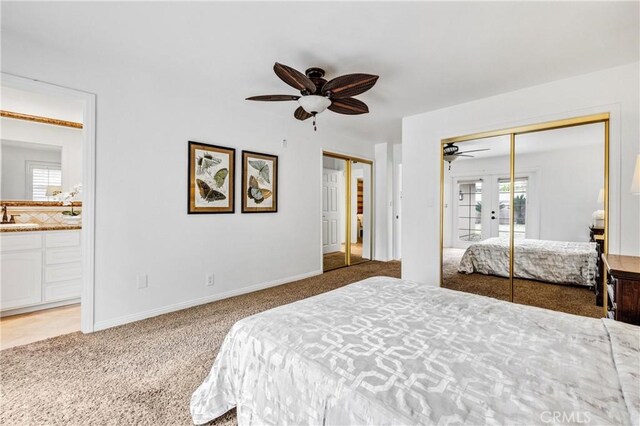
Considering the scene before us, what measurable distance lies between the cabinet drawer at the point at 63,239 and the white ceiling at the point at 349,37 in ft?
6.32

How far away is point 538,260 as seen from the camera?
318 cm

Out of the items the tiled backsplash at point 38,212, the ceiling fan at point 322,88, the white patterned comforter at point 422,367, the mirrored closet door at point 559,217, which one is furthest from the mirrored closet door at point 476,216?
the tiled backsplash at point 38,212

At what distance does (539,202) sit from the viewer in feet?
10.1

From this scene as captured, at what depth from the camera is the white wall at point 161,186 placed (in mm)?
2574

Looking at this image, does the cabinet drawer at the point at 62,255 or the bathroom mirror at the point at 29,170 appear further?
the bathroom mirror at the point at 29,170

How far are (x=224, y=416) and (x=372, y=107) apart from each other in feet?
11.1

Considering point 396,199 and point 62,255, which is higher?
point 396,199

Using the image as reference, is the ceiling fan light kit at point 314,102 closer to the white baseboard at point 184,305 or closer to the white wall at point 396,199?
the white baseboard at point 184,305

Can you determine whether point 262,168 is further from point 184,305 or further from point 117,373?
point 117,373

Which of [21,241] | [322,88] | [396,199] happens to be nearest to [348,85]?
[322,88]

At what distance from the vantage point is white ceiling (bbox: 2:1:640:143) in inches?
72.9

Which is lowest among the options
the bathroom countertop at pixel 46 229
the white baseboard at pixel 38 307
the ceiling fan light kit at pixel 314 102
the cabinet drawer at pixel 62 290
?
the white baseboard at pixel 38 307

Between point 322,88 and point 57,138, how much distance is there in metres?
3.57

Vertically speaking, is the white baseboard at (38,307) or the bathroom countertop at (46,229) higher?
the bathroom countertop at (46,229)
